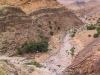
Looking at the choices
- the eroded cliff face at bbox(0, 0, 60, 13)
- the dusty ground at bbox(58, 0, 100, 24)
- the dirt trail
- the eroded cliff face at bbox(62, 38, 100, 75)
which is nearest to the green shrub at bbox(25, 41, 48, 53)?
the dirt trail

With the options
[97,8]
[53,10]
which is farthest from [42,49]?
[97,8]

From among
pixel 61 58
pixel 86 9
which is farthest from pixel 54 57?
pixel 86 9

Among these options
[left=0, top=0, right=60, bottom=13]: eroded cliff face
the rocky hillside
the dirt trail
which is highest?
[left=0, top=0, right=60, bottom=13]: eroded cliff face

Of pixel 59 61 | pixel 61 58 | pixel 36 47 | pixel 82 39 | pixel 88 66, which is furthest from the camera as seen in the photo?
pixel 82 39

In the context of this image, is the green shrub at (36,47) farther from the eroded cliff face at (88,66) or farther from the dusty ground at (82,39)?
the eroded cliff face at (88,66)

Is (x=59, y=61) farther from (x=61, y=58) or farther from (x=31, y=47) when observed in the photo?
(x=31, y=47)

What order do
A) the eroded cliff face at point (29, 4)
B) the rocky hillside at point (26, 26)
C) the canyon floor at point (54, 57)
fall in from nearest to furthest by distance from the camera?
the canyon floor at point (54, 57), the rocky hillside at point (26, 26), the eroded cliff face at point (29, 4)

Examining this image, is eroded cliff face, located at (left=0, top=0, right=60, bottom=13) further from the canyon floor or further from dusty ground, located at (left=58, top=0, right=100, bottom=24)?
dusty ground, located at (left=58, top=0, right=100, bottom=24)

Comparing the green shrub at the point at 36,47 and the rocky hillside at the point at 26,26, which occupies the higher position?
the rocky hillside at the point at 26,26

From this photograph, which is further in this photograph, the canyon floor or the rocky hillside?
the rocky hillside

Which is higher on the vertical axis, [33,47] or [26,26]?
[26,26]

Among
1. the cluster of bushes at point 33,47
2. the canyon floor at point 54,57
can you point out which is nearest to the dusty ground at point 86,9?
the canyon floor at point 54,57

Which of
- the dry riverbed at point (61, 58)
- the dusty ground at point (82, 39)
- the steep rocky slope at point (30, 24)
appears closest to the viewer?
the dry riverbed at point (61, 58)
